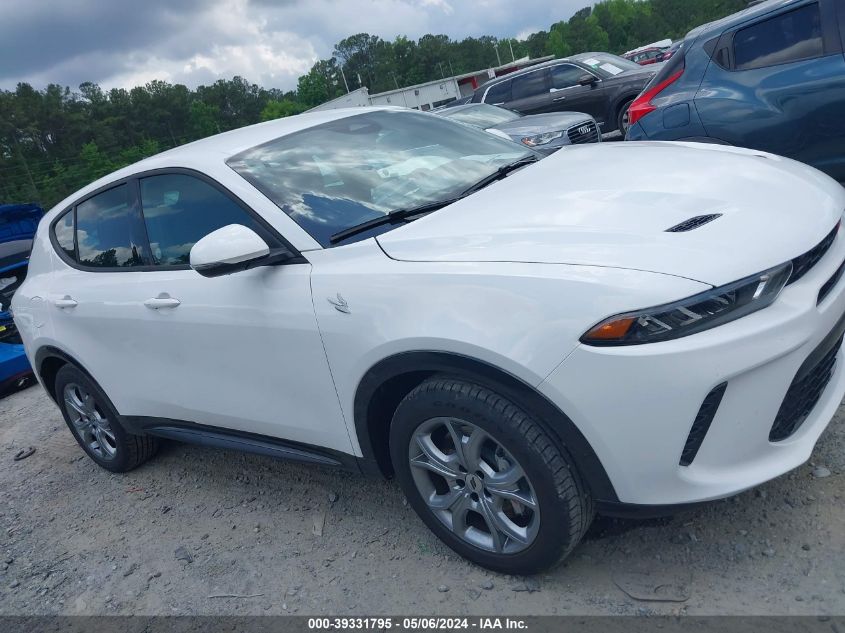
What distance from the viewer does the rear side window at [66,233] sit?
164 inches

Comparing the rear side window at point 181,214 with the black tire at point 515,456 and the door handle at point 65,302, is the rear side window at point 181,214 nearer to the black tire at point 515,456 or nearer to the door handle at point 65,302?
the door handle at point 65,302

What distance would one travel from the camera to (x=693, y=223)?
229cm

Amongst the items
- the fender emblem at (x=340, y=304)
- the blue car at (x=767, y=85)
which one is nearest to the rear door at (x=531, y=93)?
the blue car at (x=767, y=85)

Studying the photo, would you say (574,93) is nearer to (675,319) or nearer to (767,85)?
(767,85)

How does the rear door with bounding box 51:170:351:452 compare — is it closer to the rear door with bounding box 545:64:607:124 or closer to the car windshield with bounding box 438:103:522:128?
the car windshield with bounding box 438:103:522:128

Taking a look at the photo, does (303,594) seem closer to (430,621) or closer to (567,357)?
(430,621)

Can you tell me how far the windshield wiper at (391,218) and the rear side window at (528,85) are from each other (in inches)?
441

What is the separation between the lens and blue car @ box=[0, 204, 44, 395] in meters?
6.98

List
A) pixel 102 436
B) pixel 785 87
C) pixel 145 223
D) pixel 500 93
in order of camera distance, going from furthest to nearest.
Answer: pixel 500 93, pixel 785 87, pixel 102 436, pixel 145 223

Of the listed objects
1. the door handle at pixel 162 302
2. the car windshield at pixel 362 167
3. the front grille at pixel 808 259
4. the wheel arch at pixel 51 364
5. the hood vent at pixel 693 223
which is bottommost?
the wheel arch at pixel 51 364

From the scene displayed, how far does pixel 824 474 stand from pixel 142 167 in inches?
132

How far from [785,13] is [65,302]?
494cm

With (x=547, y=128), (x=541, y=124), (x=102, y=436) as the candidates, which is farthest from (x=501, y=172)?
(x=541, y=124)

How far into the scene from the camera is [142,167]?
3670 millimetres
